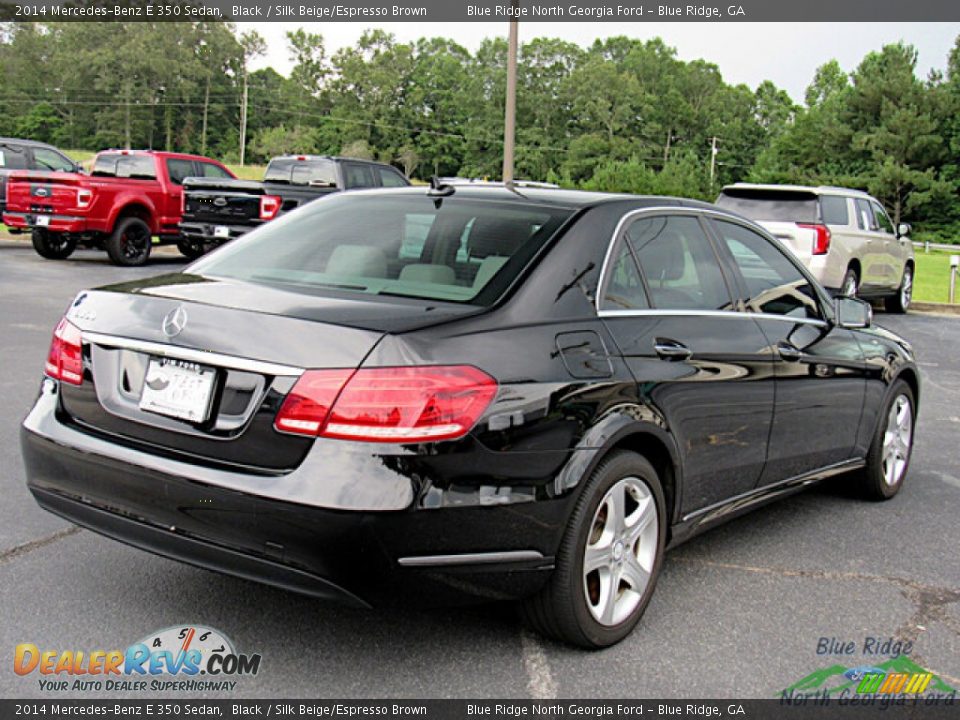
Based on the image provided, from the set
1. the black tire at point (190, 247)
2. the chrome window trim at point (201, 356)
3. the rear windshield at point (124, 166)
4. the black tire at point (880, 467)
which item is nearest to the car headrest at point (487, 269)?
the chrome window trim at point (201, 356)

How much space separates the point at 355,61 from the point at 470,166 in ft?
69.5

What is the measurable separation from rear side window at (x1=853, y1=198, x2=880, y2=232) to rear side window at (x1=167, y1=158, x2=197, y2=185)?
11.7 metres

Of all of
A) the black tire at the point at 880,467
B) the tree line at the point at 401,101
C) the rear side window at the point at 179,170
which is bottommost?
the black tire at the point at 880,467

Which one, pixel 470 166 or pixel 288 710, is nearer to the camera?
pixel 288 710

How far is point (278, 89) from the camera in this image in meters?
121

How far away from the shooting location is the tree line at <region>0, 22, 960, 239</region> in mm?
104375

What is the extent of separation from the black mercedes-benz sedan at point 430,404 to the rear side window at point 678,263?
0.01 metres

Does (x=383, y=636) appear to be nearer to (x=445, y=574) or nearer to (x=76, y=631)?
(x=445, y=574)

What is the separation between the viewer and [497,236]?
3.77 meters

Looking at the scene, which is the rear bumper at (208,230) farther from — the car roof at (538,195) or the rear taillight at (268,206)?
the car roof at (538,195)

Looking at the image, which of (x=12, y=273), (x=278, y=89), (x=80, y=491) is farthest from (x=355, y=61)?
(x=80, y=491)

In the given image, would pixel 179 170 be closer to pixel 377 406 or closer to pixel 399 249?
pixel 399 249

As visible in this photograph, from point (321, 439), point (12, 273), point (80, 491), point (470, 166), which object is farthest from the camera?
point (470, 166)

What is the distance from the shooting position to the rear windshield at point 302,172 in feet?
60.5
